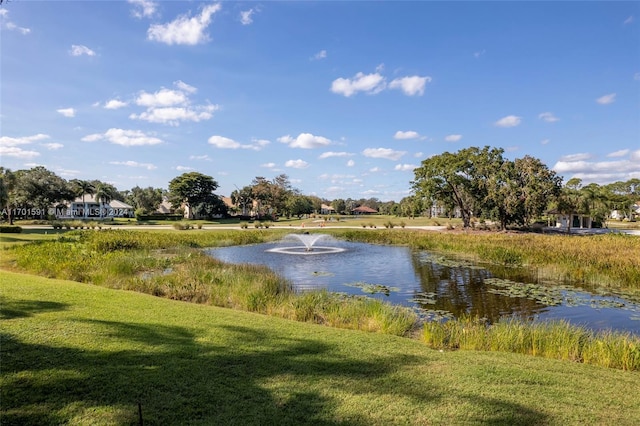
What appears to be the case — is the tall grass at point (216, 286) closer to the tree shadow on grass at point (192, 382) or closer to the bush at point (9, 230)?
the tree shadow on grass at point (192, 382)

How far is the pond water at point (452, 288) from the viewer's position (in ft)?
37.7

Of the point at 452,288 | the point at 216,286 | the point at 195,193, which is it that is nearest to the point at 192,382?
the point at 216,286

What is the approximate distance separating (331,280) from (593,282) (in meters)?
10.8

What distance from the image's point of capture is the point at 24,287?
9.55 meters

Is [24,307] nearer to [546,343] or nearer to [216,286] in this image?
[216,286]

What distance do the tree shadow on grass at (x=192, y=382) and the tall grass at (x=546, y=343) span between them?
67.5 inches

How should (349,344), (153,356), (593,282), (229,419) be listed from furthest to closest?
1. (593,282)
2. (349,344)
3. (153,356)
4. (229,419)

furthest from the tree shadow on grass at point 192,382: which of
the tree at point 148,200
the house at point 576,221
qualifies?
the tree at point 148,200

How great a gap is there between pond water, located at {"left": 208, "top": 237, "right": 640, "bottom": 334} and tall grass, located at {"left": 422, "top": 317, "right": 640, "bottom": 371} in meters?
3.12

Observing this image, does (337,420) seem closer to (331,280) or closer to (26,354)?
(26,354)

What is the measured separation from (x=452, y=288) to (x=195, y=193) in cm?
6939

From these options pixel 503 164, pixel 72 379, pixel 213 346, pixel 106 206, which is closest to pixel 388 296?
pixel 213 346

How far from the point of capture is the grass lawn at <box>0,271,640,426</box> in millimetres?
4164

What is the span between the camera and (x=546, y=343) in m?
7.27
